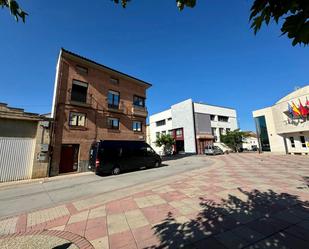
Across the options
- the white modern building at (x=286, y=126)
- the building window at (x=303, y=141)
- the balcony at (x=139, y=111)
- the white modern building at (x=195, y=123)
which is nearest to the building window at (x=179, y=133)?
the white modern building at (x=195, y=123)

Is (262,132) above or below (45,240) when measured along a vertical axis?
above

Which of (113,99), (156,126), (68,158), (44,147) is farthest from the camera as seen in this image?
(156,126)

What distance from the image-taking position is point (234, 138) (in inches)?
1291

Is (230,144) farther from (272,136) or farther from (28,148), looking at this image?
(28,148)

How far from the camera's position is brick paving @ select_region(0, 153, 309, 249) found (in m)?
3.32

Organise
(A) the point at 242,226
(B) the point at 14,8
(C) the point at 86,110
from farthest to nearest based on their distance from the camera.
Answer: (C) the point at 86,110 → (A) the point at 242,226 → (B) the point at 14,8

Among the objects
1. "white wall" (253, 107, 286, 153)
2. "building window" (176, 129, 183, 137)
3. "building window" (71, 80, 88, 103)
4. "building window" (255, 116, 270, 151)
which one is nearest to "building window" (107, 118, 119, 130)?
"building window" (71, 80, 88, 103)

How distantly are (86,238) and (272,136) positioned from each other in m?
34.6

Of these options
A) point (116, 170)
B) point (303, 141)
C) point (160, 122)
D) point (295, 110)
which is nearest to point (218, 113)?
point (160, 122)

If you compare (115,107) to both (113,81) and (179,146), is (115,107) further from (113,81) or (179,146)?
(179,146)

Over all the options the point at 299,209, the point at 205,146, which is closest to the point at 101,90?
the point at 299,209

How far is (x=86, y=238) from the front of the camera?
3609mm

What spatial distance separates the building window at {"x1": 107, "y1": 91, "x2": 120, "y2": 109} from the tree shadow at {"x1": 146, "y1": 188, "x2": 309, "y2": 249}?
1433cm

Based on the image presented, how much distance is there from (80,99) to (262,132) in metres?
32.8
